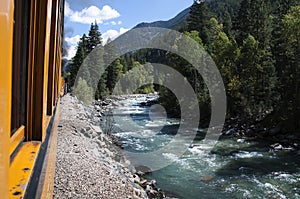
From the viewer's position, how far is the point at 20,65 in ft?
4.88

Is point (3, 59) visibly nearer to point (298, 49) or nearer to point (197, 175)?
point (197, 175)

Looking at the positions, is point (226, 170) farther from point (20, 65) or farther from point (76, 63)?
point (76, 63)

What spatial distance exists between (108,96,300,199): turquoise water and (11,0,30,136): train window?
7.05 meters

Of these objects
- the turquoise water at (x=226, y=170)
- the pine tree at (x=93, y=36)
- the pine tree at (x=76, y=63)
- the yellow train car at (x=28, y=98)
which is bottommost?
the turquoise water at (x=226, y=170)

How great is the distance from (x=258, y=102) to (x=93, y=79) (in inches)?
976

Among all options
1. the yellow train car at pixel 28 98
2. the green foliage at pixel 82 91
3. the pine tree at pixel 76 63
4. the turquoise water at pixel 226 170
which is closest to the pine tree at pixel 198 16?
the pine tree at pixel 76 63

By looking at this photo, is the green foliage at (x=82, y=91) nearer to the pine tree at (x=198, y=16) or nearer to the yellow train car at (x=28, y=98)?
the pine tree at (x=198, y=16)

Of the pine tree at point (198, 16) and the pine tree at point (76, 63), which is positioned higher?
the pine tree at point (198, 16)

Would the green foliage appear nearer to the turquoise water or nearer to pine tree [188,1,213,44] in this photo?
pine tree [188,1,213,44]

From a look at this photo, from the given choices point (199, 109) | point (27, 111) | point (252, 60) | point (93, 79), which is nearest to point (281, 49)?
point (252, 60)

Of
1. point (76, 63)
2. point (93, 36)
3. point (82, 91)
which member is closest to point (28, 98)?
point (82, 91)

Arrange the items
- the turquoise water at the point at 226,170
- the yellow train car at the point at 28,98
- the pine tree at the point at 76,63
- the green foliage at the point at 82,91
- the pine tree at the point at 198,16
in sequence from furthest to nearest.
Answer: the pine tree at the point at 76,63 → the pine tree at the point at 198,16 → the green foliage at the point at 82,91 → the turquoise water at the point at 226,170 → the yellow train car at the point at 28,98

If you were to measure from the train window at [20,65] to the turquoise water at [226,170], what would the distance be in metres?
7.05

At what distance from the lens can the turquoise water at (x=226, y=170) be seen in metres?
8.46
